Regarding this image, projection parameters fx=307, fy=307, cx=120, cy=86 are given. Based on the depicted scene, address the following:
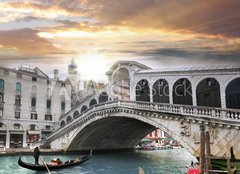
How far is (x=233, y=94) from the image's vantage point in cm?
1577

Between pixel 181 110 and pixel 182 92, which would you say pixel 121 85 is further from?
pixel 181 110

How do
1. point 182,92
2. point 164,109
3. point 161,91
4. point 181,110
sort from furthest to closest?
point 161,91
point 182,92
point 164,109
point 181,110

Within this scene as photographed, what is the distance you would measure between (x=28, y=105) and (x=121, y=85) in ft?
32.3

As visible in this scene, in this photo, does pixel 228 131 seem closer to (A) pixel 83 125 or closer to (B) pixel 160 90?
(B) pixel 160 90

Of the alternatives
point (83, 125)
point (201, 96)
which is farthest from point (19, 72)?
point (201, 96)

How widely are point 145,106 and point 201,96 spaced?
3193 mm

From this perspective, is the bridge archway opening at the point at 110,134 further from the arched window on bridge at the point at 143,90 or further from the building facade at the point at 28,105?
the building facade at the point at 28,105

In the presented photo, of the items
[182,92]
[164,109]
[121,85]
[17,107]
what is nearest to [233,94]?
[182,92]

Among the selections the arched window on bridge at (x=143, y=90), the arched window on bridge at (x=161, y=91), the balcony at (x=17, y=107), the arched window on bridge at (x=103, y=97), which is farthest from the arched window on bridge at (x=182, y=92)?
the balcony at (x=17, y=107)

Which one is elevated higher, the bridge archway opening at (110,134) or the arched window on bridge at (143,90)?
the arched window on bridge at (143,90)

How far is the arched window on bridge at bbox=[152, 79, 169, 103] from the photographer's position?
62.5ft

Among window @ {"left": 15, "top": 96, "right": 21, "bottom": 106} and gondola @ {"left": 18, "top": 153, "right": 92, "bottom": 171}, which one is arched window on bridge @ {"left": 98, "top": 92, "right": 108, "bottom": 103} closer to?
window @ {"left": 15, "top": 96, "right": 21, "bottom": 106}

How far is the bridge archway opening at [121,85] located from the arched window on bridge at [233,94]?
8833 mm

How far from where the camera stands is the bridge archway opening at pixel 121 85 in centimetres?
2335
